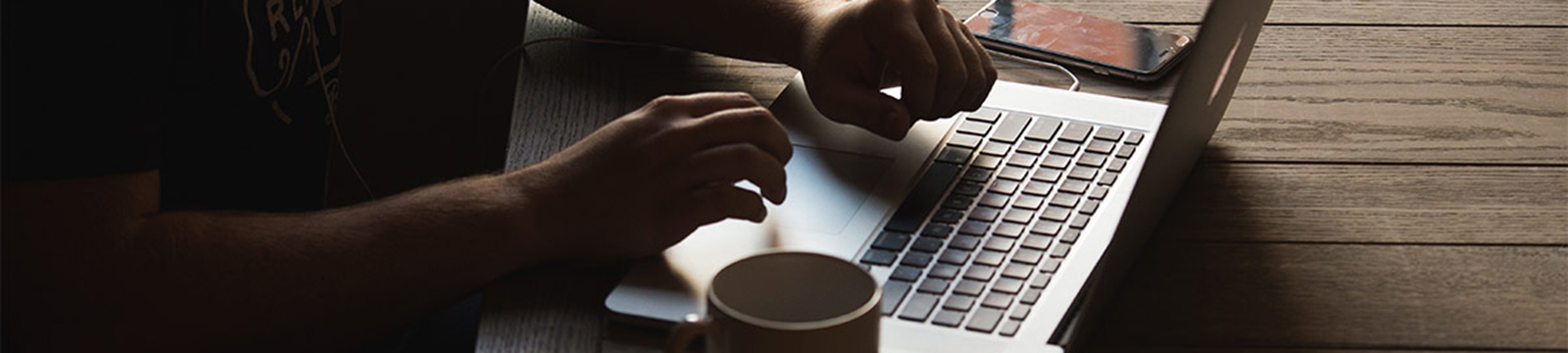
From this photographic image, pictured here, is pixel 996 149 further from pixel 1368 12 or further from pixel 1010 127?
pixel 1368 12

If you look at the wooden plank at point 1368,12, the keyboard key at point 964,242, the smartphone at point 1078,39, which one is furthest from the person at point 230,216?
the wooden plank at point 1368,12

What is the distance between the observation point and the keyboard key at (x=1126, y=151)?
0.95 m

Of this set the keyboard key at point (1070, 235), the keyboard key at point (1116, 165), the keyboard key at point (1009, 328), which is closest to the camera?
the keyboard key at point (1009, 328)

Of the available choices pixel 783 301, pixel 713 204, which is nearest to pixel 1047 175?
pixel 713 204

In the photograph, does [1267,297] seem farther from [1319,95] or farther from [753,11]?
[753,11]

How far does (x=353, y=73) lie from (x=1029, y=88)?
802mm

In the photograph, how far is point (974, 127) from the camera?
3.31ft

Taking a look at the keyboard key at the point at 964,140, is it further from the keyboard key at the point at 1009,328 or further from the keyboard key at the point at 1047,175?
the keyboard key at the point at 1009,328

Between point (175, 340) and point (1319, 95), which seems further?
point (1319, 95)

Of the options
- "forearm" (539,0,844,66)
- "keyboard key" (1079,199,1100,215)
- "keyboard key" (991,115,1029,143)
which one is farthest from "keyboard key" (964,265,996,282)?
"forearm" (539,0,844,66)

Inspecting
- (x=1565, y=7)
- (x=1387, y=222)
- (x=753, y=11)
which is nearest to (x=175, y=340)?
(x=753, y=11)

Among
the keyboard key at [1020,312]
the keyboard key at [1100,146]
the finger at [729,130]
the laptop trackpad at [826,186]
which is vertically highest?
the finger at [729,130]

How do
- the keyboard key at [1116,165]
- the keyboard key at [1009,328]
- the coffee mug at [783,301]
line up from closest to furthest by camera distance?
the coffee mug at [783,301], the keyboard key at [1009,328], the keyboard key at [1116,165]

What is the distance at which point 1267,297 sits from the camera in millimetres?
784
